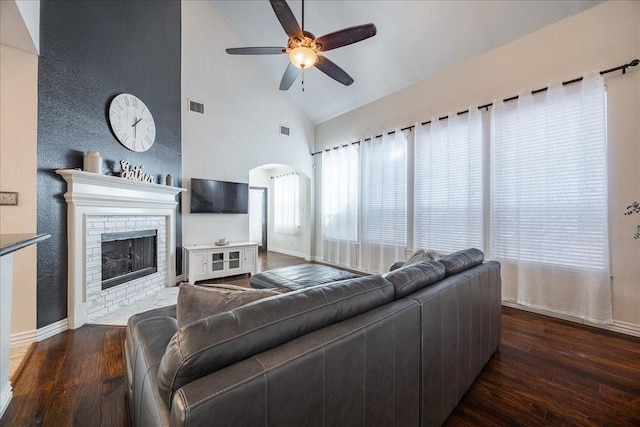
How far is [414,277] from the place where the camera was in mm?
1456

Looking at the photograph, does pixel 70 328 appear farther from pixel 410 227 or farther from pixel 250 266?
pixel 410 227

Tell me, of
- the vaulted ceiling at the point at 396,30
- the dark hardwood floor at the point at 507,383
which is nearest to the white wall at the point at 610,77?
the vaulted ceiling at the point at 396,30

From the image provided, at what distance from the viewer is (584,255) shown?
2744 millimetres

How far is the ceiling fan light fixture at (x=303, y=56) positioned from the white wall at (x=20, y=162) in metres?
2.33

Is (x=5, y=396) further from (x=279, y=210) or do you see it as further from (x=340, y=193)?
(x=279, y=210)

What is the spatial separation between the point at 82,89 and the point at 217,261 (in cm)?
278

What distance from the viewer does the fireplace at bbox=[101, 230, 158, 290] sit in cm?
316

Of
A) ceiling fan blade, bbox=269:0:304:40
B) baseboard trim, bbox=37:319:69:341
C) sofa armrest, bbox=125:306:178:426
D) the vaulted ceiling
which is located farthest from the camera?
the vaulted ceiling

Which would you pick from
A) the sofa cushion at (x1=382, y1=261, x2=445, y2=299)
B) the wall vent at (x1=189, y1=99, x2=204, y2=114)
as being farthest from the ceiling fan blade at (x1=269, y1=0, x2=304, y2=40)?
the wall vent at (x1=189, y1=99, x2=204, y2=114)

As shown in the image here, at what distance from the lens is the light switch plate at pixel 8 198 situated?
236 cm

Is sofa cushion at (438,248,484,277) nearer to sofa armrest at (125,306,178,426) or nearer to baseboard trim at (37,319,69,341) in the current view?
sofa armrest at (125,306,178,426)

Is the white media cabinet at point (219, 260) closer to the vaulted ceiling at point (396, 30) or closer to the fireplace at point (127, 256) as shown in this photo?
the fireplace at point (127, 256)

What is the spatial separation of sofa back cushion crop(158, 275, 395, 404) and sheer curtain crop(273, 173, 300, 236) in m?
5.92

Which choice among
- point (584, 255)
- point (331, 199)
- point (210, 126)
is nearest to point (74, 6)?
point (210, 126)
